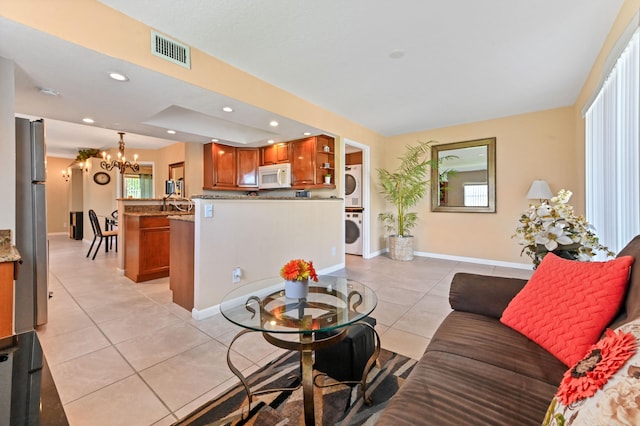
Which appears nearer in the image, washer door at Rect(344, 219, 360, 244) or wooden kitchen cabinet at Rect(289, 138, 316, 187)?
wooden kitchen cabinet at Rect(289, 138, 316, 187)

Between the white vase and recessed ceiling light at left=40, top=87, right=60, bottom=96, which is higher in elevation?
recessed ceiling light at left=40, top=87, right=60, bottom=96

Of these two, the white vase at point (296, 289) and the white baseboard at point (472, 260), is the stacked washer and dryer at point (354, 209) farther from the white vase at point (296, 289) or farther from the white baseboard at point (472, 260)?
the white vase at point (296, 289)

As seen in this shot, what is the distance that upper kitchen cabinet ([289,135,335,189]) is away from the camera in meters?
4.56

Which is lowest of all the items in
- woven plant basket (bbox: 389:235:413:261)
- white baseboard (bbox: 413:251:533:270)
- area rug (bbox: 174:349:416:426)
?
area rug (bbox: 174:349:416:426)

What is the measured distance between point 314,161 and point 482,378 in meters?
3.90

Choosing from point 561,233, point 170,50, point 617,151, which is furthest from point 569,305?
point 170,50

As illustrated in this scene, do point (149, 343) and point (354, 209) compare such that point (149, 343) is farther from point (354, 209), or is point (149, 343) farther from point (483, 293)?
point (354, 209)

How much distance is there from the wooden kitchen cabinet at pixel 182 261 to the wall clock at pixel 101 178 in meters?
5.90

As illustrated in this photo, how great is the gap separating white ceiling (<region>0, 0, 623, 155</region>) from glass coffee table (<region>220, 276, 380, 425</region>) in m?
2.05

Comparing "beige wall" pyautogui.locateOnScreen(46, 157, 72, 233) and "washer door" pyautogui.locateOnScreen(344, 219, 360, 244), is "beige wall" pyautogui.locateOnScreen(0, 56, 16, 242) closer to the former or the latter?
"washer door" pyautogui.locateOnScreen(344, 219, 360, 244)

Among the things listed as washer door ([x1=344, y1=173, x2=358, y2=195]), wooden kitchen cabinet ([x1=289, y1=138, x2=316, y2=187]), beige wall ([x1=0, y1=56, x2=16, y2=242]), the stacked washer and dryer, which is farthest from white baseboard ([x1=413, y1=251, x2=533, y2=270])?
beige wall ([x1=0, y1=56, x2=16, y2=242])

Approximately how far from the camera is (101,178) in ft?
23.5

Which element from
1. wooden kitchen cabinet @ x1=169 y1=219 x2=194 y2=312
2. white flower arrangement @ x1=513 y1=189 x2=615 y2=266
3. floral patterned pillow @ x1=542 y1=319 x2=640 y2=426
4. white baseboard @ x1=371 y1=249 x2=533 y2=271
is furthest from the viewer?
white baseboard @ x1=371 y1=249 x2=533 y2=271

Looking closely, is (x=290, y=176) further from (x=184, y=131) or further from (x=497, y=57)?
(x=497, y=57)
